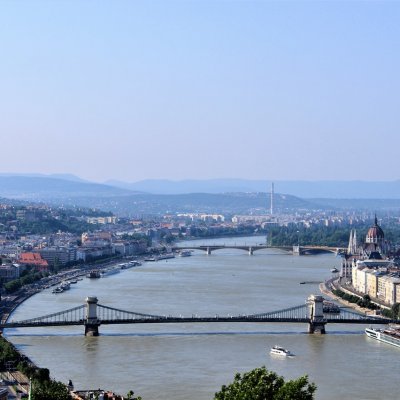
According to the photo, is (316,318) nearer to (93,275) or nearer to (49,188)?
(93,275)

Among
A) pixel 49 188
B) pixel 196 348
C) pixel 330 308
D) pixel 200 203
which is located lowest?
pixel 196 348

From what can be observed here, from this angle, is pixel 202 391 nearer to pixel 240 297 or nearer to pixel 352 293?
pixel 240 297

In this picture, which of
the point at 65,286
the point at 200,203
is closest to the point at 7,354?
the point at 65,286

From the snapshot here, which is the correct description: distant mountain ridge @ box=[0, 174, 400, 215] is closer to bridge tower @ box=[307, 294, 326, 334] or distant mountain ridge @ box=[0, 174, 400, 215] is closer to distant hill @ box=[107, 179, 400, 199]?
distant hill @ box=[107, 179, 400, 199]

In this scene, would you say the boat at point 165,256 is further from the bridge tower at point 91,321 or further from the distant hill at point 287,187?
the distant hill at point 287,187

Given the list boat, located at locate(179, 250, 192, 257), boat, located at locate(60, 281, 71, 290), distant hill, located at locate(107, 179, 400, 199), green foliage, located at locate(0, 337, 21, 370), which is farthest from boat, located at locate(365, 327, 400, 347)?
distant hill, located at locate(107, 179, 400, 199)

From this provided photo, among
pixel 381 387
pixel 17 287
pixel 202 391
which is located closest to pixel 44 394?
pixel 202 391
